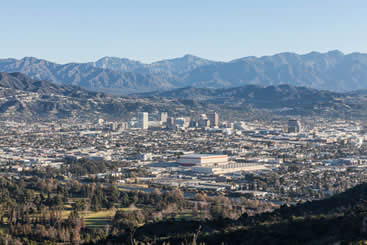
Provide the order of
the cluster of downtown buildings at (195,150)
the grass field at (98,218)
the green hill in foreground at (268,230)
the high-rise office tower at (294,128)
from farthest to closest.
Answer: the high-rise office tower at (294,128), the cluster of downtown buildings at (195,150), the grass field at (98,218), the green hill in foreground at (268,230)

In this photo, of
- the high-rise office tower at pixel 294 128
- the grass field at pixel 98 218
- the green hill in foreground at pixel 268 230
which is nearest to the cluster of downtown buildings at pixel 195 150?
the high-rise office tower at pixel 294 128

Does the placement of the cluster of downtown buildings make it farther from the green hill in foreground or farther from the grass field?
the green hill in foreground

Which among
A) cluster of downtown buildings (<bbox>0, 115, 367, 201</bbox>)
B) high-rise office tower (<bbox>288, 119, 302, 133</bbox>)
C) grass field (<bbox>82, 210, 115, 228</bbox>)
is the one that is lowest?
grass field (<bbox>82, 210, 115, 228</bbox>)

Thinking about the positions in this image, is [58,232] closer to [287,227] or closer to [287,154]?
[287,227]

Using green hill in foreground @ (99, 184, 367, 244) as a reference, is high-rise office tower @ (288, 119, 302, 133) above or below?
above

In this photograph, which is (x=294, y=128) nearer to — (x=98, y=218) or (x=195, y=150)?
(x=195, y=150)

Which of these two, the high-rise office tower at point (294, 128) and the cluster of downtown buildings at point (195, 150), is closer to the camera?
the cluster of downtown buildings at point (195, 150)

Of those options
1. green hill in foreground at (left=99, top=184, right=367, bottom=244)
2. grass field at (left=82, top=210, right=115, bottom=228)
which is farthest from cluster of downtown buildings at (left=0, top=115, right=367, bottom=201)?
green hill in foreground at (left=99, top=184, right=367, bottom=244)

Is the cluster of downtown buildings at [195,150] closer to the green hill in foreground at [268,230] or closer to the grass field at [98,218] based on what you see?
the grass field at [98,218]

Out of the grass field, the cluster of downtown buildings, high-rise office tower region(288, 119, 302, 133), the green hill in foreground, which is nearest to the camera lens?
the green hill in foreground

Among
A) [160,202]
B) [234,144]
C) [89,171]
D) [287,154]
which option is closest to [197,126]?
[234,144]

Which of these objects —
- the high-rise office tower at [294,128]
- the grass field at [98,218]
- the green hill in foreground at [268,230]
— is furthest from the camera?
the high-rise office tower at [294,128]
